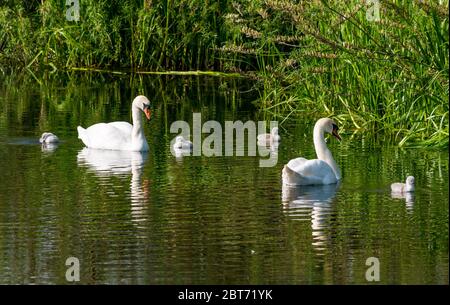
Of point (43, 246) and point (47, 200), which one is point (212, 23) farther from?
point (43, 246)

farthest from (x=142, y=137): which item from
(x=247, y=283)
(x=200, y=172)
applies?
(x=247, y=283)

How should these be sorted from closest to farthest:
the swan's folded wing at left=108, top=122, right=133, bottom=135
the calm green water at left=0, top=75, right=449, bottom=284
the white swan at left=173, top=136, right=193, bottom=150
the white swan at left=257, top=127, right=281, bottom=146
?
the calm green water at left=0, top=75, right=449, bottom=284 < the white swan at left=173, top=136, right=193, bottom=150 < the white swan at left=257, top=127, right=281, bottom=146 < the swan's folded wing at left=108, top=122, right=133, bottom=135

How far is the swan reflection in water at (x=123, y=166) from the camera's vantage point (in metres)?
13.1

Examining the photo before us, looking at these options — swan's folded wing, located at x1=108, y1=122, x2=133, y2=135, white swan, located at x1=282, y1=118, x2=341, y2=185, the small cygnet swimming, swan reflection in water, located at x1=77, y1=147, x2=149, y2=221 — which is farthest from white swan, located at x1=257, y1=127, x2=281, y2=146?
the small cygnet swimming

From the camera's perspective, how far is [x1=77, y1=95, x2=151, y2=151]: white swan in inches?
652

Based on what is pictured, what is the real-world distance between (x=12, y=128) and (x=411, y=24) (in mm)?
5115

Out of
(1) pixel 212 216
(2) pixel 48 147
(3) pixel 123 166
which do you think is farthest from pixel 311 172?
(2) pixel 48 147

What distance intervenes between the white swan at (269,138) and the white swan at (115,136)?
1.23 m

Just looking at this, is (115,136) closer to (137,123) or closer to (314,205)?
(137,123)

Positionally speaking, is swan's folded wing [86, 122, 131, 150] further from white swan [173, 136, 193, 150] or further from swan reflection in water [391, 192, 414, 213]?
swan reflection in water [391, 192, 414, 213]

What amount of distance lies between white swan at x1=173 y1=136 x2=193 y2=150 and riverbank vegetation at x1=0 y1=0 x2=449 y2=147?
3.98ft

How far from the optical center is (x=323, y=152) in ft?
47.7

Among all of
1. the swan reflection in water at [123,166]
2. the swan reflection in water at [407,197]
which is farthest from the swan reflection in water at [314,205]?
the swan reflection in water at [123,166]

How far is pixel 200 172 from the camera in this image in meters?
14.6
